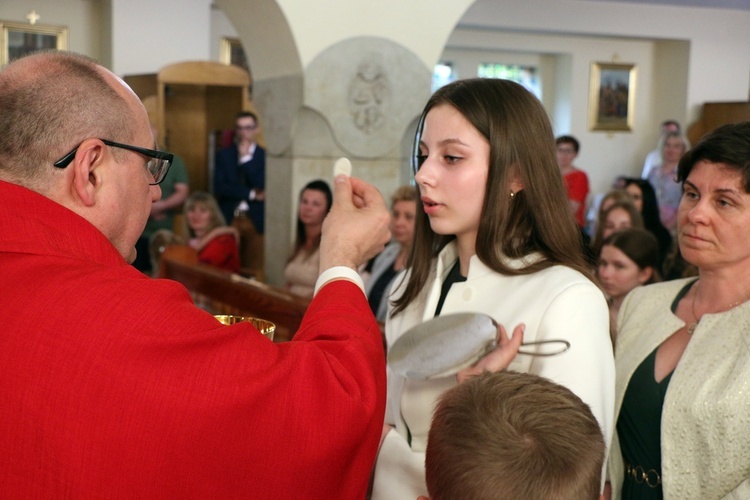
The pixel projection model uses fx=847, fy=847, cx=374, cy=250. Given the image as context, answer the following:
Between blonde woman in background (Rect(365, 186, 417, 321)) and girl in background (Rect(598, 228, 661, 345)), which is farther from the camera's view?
blonde woman in background (Rect(365, 186, 417, 321))

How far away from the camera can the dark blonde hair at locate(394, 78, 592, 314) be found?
5.97 feet

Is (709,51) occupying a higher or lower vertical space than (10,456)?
higher

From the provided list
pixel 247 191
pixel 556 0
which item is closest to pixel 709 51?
pixel 556 0

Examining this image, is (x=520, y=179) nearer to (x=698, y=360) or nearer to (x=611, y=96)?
(x=698, y=360)

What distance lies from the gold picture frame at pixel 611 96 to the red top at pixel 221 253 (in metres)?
8.13

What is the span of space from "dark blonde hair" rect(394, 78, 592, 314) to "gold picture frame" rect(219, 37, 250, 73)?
10.1 m

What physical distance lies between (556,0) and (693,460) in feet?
35.8

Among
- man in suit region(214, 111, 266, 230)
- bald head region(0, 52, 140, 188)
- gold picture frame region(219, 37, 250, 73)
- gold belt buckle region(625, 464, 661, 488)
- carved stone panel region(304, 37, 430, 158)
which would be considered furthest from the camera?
gold picture frame region(219, 37, 250, 73)

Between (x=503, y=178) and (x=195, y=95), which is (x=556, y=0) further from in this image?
(x=503, y=178)

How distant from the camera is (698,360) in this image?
1950 mm

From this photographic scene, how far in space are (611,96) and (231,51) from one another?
584cm

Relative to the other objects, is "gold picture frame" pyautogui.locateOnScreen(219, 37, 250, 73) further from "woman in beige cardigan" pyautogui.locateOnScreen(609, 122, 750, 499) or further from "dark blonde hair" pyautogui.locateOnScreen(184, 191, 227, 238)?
"woman in beige cardigan" pyautogui.locateOnScreen(609, 122, 750, 499)

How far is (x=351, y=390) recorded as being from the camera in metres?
1.38

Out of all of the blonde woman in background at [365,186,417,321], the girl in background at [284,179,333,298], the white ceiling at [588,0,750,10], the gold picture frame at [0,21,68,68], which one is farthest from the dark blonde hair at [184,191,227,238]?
the white ceiling at [588,0,750,10]
